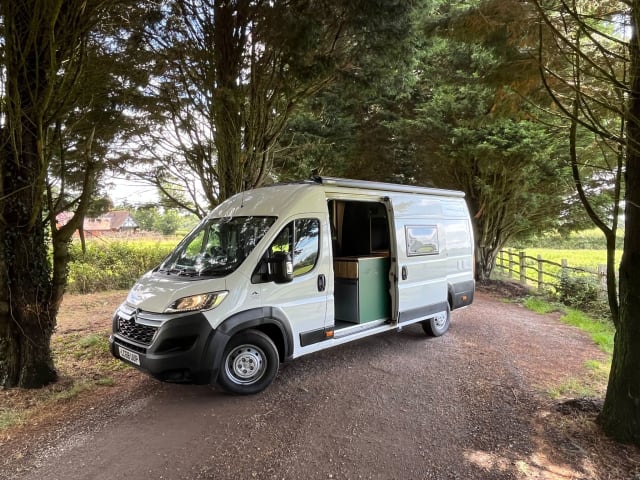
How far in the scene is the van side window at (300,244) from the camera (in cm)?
452

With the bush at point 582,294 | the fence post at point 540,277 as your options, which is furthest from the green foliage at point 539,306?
the fence post at point 540,277

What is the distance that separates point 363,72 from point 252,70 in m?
2.25

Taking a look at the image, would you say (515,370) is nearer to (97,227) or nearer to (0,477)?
(0,477)

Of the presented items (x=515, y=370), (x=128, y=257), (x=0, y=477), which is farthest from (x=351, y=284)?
(x=128, y=257)

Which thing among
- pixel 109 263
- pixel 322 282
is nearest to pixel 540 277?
pixel 322 282

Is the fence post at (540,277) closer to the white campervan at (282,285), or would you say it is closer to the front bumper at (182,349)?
the white campervan at (282,285)

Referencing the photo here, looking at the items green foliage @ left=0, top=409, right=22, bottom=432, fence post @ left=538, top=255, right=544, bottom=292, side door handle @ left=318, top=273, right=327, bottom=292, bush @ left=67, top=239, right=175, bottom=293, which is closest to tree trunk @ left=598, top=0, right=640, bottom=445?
side door handle @ left=318, top=273, right=327, bottom=292

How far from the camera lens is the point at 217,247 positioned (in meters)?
4.72

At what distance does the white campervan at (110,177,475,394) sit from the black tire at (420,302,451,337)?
0.02 m

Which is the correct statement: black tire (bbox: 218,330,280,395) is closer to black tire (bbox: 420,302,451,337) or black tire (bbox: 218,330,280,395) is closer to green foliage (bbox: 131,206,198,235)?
black tire (bbox: 420,302,451,337)

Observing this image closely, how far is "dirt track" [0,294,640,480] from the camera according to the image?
2951mm

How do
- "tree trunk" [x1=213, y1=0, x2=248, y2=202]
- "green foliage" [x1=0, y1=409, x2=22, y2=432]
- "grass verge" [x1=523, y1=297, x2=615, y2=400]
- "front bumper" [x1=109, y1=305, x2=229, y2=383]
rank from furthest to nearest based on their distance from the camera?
1. "tree trunk" [x1=213, y1=0, x2=248, y2=202]
2. "grass verge" [x1=523, y1=297, x2=615, y2=400]
3. "front bumper" [x1=109, y1=305, x2=229, y2=383]
4. "green foliage" [x1=0, y1=409, x2=22, y2=432]

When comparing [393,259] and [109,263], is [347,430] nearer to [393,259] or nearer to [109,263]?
[393,259]

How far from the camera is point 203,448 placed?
10.6 ft
